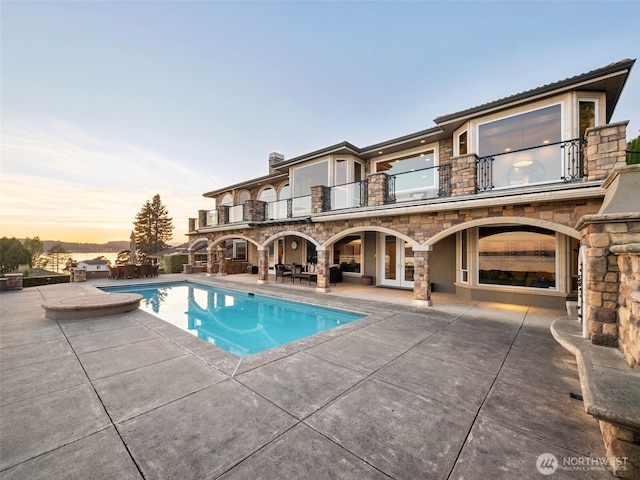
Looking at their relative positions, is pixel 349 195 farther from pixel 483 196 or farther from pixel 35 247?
pixel 35 247

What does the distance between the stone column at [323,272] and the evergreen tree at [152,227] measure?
1775 inches

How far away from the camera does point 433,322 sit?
668 centimetres

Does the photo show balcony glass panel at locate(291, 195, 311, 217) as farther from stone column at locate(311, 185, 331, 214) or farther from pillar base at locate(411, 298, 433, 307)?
pillar base at locate(411, 298, 433, 307)

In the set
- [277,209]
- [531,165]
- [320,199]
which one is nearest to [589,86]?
[531,165]

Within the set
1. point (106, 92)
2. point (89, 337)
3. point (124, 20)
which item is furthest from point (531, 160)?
point (106, 92)

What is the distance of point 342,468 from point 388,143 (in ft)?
37.8

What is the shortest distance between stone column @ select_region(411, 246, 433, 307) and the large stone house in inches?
1.4

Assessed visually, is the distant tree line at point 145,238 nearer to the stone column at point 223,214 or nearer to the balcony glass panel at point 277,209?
the stone column at point 223,214

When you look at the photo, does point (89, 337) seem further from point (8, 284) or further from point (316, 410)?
point (8, 284)

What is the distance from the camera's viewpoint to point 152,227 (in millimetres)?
46406

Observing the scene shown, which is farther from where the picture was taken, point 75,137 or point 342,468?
point 75,137

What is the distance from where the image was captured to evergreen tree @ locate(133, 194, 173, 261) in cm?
4512

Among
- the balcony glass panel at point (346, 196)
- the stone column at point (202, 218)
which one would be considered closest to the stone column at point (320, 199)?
the balcony glass panel at point (346, 196)

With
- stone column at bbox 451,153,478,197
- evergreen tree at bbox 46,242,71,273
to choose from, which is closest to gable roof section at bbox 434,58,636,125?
stone column at bbox 451,153,478,197
